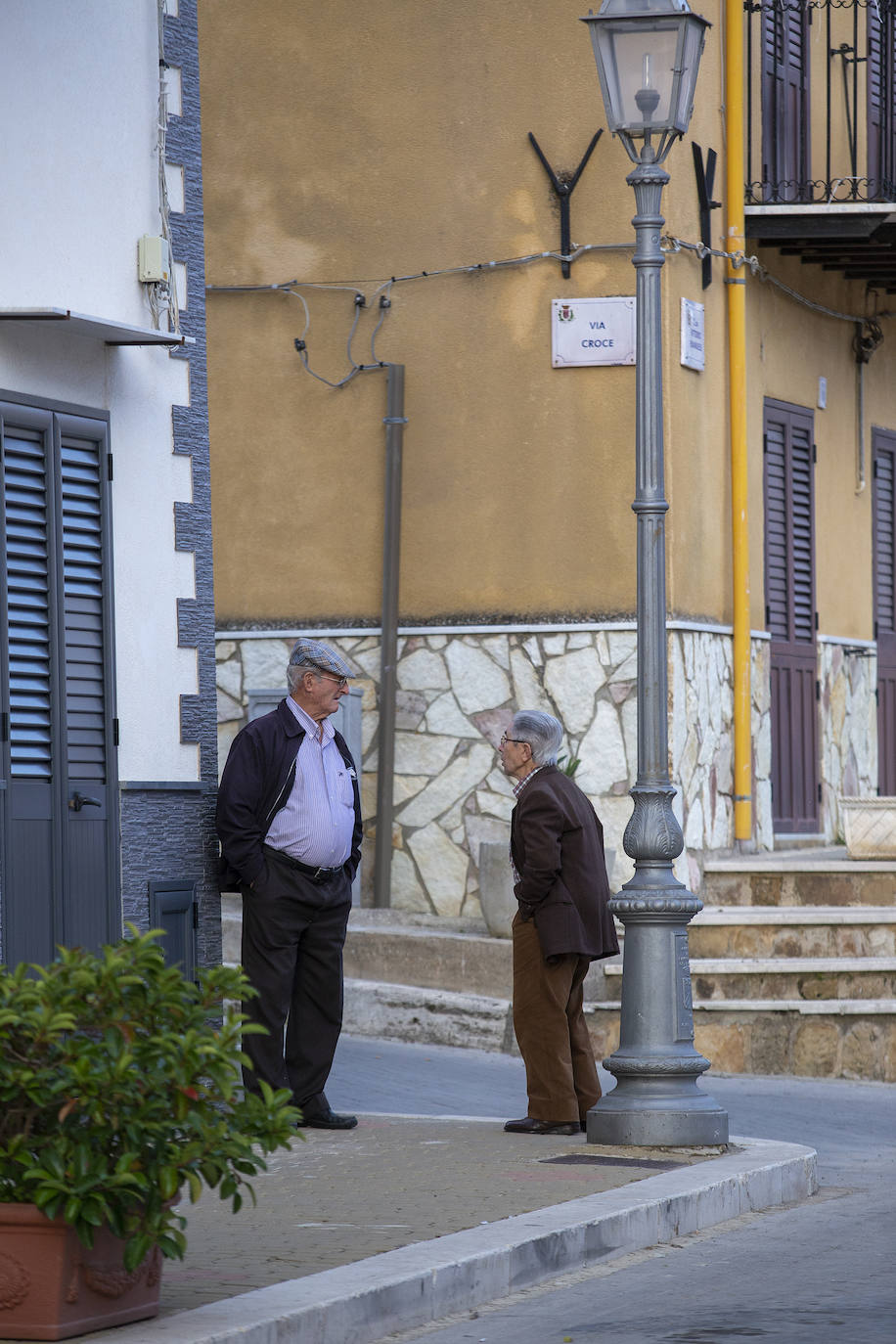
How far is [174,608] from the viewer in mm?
9766

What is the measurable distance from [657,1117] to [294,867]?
1.82m

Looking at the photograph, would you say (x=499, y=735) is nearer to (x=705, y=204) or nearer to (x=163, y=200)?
(x=705, y=204)

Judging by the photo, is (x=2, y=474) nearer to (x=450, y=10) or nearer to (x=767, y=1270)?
(x=767, y=1270)

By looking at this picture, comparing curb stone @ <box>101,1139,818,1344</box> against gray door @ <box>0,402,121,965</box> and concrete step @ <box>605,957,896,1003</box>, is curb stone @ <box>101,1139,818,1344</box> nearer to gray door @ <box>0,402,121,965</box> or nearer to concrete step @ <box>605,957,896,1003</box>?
gray door @ <box>0,402,121,965</box>

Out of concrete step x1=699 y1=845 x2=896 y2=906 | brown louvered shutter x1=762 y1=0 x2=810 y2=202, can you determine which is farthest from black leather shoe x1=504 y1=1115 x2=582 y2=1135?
brown louvered shutter x1=762 y1=0 x2=810 y2=202

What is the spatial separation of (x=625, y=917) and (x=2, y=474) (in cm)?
304

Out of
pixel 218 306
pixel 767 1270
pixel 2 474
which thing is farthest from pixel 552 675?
pixel 767 1270

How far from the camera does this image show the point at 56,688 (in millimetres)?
8938

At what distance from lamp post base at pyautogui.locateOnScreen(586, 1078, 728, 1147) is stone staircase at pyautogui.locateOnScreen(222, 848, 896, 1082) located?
3.75 metres

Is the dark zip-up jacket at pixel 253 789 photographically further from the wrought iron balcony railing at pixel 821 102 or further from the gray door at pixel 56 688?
the wrought iron balcony railing at pixel 821 102

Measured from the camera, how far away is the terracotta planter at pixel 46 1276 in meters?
5.42

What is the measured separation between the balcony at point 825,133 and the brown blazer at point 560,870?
719 cm

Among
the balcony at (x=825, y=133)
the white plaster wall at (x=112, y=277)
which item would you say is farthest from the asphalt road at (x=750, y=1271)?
the balcony at (x=825, y=133)

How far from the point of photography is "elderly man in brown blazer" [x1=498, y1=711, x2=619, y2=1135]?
30.9 feet
